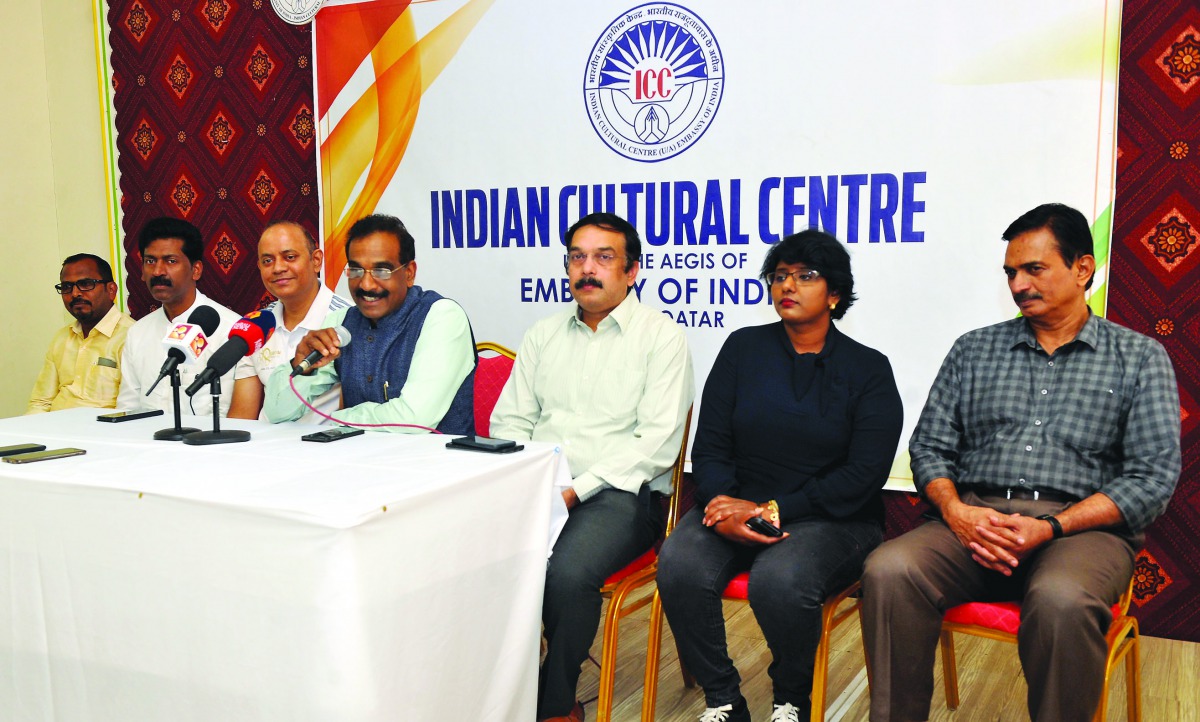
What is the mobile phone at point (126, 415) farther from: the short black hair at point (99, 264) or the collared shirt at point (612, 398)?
the short black hair at point (99, 264)

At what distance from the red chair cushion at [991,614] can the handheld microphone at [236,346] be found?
5.19 feet

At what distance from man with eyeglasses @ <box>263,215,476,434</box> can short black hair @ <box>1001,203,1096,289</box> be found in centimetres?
142

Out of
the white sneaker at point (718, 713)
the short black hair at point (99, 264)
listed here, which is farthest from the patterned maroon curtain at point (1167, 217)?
the short black hair at point (99, 264)

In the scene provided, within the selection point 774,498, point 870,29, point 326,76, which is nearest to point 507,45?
point 326,76

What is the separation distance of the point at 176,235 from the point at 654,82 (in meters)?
1.74


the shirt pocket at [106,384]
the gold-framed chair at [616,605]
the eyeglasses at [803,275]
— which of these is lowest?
the gold-framed chair at [616,605]

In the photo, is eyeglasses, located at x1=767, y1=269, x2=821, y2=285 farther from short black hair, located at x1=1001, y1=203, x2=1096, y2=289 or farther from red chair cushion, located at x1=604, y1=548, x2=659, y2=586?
red chair cushion, located at x1=604, y1=548, x2=659, y2=586

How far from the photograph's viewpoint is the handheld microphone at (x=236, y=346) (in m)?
1.88

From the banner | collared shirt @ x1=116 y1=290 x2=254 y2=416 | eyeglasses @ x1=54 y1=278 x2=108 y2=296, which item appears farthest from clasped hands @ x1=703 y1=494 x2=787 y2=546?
eyeglasses @ x1=54 y1=278 x2=108 y2=296

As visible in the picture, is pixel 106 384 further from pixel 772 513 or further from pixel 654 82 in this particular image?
pixel 772 513

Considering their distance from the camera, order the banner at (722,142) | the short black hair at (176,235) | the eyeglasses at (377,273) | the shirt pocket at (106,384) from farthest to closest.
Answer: the shirt pocket at (106,384)
the short black hair at (176,235)
the banner at (722,142)
the eyeglasses at (377,273)

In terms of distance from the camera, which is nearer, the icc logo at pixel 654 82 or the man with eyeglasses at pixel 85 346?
the icc logo at pixel 654 82

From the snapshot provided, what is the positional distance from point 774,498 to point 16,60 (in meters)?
3.87

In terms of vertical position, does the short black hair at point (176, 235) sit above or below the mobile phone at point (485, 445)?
above
